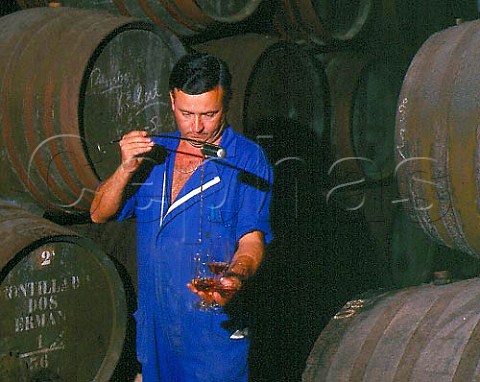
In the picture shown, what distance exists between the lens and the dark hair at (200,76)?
246cm

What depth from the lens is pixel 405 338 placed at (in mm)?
2826

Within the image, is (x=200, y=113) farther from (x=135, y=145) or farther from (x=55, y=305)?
(x=55, y=305)

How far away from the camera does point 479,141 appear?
9.86 feet

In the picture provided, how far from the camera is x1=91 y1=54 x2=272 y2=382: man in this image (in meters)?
2.48

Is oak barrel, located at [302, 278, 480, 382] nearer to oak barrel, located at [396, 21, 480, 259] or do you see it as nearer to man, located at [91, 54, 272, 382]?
oak barrel, located at [396, 21, 480, 259]

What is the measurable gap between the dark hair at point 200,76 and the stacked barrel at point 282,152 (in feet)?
2.17

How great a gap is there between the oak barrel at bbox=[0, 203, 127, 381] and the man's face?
747 mm

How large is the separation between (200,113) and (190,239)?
38 centimetres

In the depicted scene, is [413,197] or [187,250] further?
[413,197]

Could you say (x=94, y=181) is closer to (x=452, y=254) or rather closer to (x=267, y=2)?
(x=267, y=2)

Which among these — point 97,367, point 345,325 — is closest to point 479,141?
point 345,325

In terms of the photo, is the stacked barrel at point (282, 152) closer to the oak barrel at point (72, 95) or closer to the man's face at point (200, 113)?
the oak barrel at point (72, 95)

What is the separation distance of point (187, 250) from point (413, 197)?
128cm

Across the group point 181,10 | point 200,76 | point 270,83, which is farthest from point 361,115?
point 200,76
